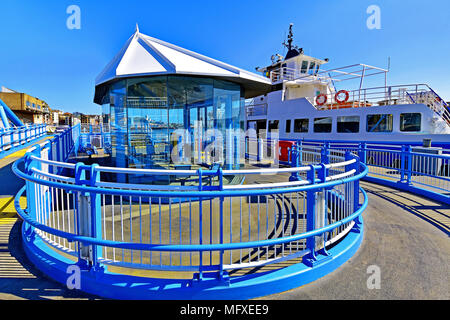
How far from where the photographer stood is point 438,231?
16.1 ft

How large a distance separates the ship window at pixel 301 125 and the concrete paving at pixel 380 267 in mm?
15164

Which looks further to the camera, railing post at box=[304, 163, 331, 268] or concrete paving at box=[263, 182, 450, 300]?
railing post at box=[304, 163, 331, 268]

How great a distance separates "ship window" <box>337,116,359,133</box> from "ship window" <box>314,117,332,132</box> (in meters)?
0.80

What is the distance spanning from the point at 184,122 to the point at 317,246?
5.17 meters

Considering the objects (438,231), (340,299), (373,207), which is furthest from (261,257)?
(373,207)

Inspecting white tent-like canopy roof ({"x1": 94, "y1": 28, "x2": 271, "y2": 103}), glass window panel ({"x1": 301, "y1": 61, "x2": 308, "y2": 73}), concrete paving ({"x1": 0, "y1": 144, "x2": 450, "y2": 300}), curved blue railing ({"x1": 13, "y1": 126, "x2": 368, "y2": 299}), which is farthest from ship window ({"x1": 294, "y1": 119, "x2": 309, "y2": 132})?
curved blue railing ({"x1": 13, "y1": 126, "x2": 368, "y2": 299})

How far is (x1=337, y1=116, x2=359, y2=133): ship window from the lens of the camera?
55.9 ft

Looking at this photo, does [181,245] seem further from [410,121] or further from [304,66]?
[304,66]

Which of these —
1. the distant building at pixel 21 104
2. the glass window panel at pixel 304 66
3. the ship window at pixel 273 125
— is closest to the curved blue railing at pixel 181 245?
the ship window at pixel 273 125

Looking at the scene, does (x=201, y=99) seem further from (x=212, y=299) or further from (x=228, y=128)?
(x=212, y=299)

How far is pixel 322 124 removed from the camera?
1903 cm

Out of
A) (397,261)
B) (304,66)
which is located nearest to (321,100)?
(304,66)

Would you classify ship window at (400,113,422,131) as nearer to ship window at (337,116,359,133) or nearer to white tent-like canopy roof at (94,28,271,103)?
ship window at (337,116,359,133)

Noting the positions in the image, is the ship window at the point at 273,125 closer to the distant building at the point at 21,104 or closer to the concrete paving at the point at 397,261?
the concrete paving at the point at 397,261
